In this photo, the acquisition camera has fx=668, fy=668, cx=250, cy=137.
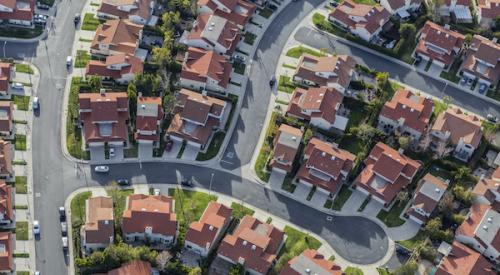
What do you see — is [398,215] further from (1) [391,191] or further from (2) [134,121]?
(2) [134,121]

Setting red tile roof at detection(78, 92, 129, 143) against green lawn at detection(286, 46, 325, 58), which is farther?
green lawn at detection(286, 46, 325, 58)

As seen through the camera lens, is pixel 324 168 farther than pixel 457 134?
No

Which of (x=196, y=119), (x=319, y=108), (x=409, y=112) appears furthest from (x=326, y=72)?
(x=196, y=119)

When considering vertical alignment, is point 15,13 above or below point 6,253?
above

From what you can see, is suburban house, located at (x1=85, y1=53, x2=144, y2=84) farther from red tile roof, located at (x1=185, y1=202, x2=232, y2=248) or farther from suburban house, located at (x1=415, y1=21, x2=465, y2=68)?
suburban house, located at (x1=415, y1=21, x2=465, y2=68)

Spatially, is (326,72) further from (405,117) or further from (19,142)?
(19,142)

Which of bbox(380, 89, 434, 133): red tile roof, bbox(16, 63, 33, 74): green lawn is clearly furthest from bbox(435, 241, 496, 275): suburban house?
bbox(16, 63, 33, 74): green lawn

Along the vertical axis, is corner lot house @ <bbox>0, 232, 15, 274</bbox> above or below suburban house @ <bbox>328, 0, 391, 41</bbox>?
below
